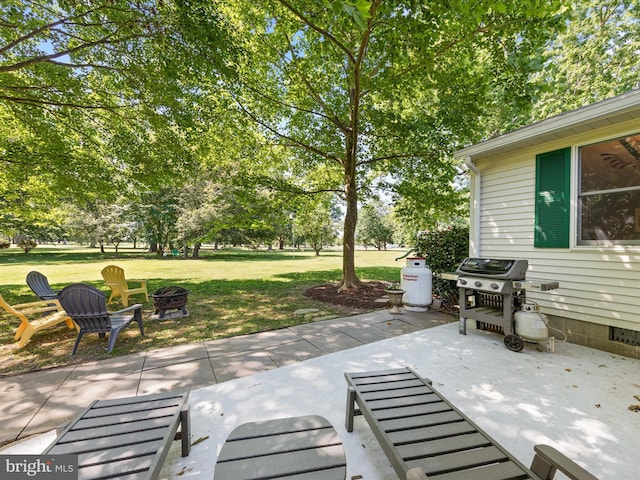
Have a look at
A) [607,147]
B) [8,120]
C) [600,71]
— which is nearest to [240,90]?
[8,120]

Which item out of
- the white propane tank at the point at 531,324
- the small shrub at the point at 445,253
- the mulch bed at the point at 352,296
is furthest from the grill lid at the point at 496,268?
the mulch bed at the point at 352,296

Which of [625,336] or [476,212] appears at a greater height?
[476,212]

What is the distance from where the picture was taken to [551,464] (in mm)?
1313

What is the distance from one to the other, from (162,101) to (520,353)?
8.65m

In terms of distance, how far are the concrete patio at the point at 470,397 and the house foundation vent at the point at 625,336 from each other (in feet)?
0.97

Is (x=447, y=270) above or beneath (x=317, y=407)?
above

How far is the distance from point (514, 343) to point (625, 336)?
5.22 ft

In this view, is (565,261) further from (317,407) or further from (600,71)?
(600,71)

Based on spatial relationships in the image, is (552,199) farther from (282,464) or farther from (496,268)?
(282,464)

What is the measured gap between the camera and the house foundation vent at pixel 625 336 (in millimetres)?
3801

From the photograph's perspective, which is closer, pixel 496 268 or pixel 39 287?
pixel 496 268

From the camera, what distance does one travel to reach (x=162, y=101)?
632 centimetres

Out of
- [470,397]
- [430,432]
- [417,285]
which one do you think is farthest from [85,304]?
[417,285]

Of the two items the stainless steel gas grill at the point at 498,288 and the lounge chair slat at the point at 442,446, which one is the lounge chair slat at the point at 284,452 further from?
the stainless steel gas grill at the point at 498,288
